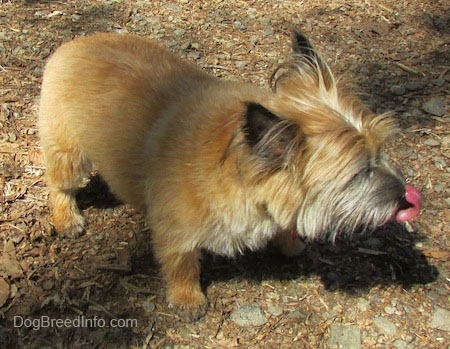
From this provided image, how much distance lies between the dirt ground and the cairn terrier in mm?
238

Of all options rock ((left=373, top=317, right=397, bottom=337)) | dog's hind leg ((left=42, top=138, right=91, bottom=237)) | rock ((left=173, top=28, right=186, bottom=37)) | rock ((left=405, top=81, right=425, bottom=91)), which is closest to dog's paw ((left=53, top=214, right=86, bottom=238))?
dog's hind leg ((left=42, top=138, right=91, bottom=237))

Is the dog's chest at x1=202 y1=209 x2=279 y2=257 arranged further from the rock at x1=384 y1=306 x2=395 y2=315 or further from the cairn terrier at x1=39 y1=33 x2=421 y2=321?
the rock at x1=384 y1=306 x2=395 y2=315

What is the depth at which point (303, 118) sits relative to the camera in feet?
8.65

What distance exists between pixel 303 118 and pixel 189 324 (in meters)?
1.62

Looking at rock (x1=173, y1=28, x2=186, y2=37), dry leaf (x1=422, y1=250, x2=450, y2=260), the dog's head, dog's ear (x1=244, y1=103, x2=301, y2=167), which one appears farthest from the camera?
rock (x1=173, y1=28, x2=186, y2=37)

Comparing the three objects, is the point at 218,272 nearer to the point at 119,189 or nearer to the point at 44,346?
the point at 119,189

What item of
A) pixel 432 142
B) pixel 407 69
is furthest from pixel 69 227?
pixel 407 69

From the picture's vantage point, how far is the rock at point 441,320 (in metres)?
3.46

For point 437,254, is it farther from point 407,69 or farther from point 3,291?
point 3,291

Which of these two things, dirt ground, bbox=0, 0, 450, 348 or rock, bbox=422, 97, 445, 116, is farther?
rock, bbox=422, 97, 445, 116

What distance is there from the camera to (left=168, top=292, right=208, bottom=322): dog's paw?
3.52 metres

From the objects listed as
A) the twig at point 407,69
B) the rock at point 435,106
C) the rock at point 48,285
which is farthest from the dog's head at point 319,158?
the twig at point 407,69

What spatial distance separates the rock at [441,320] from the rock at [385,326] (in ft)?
0.79

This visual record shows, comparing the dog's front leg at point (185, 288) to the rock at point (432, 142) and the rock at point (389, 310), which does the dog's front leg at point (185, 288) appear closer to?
the rock at point (389, 310)
